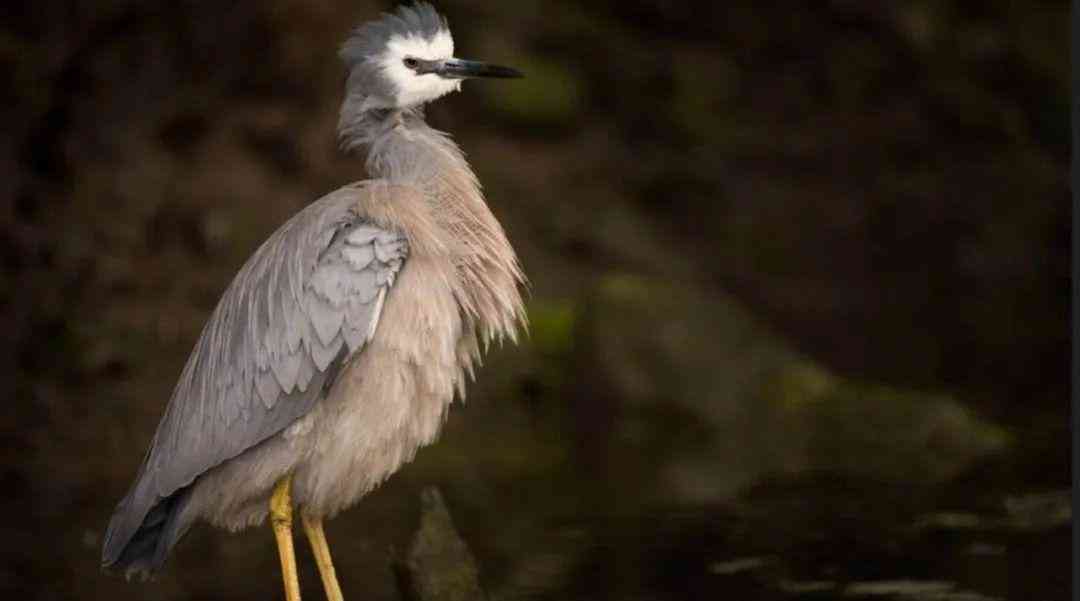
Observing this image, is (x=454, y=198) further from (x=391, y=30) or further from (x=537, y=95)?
(x=537, y=95)

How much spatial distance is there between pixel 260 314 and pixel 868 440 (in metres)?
5.40

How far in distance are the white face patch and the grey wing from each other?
36 cm

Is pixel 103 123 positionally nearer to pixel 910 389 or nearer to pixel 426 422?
pixel 910 389

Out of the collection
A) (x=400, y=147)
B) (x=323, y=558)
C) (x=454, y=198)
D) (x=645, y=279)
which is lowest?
(x=323, y=558)

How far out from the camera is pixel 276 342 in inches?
235

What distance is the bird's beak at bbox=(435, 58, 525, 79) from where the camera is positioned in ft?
19.8

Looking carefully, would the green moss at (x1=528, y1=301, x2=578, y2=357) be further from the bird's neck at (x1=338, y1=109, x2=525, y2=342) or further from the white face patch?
the white face patch

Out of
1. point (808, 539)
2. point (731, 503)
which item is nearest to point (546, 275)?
point (731, 503)

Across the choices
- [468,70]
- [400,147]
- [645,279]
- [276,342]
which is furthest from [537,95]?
[276,342]

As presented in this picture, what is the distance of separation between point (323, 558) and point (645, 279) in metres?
6.51

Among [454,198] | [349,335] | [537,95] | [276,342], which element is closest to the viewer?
[349,335]

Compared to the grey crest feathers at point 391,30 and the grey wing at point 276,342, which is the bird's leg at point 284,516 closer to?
the grey wing at point 276,342

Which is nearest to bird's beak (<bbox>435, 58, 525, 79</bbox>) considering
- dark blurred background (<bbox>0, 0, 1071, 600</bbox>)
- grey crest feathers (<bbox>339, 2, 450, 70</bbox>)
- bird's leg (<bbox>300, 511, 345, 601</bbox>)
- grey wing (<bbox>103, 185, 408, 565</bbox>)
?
grey crest feathers (<bbox>339, 2, 450, 70</bbox>)

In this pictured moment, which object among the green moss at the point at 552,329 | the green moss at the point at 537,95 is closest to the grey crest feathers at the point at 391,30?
the green moss at the point at 552,329
